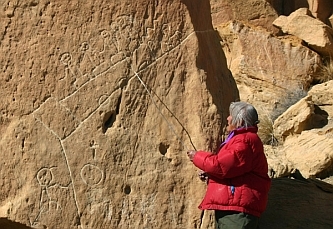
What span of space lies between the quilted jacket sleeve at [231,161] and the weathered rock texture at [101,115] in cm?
45

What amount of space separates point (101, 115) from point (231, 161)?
91 centimetres

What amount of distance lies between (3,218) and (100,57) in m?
1.14

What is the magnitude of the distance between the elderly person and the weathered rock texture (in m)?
0.34

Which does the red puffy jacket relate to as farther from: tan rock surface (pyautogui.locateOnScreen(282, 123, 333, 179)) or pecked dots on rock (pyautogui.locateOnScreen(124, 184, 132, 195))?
tan rock surface (pyautogui.locateOnScreen(282, 123, 333, 179))

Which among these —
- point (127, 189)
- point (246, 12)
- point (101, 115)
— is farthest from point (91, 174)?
point (246, 12)

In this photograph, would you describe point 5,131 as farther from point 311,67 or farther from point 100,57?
point 311,67

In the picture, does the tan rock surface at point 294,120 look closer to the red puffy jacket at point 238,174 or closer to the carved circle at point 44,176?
the red puffy jacket at point 238,174

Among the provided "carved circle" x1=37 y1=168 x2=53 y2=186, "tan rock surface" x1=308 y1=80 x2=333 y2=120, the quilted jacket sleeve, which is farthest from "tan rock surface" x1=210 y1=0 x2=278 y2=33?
the quilted jacket sleeve

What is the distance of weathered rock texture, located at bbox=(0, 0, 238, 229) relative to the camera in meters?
4.15

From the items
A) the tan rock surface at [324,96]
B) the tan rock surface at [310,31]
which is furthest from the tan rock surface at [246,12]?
the tan rock surface at [324,96]

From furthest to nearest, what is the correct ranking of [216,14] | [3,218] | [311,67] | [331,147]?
[216,14] → [311,67] → [331,147] → [3,218]

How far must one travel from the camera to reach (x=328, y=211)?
496cm

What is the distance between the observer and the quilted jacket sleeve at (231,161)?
12.4 feet

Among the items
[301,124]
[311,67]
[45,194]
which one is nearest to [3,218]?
[45,194]
